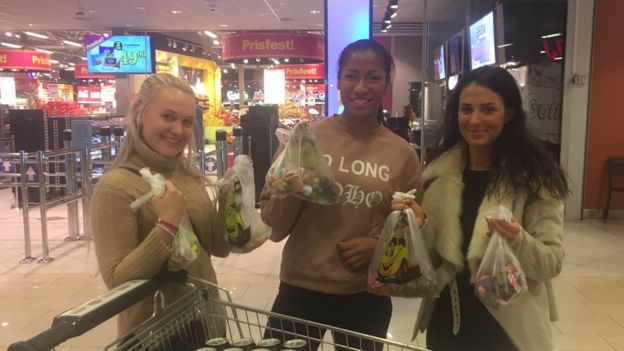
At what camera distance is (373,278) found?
1495 mm

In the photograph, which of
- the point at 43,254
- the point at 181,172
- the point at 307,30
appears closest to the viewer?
the point at 181,172

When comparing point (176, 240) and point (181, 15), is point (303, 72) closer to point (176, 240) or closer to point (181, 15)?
point (181, 15)

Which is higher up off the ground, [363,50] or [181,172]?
Answer: [363,50]

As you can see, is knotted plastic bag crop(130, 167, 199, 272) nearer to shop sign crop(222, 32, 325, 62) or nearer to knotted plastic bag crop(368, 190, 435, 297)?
knotted plastic bag crop(368, 190, 435, 297)

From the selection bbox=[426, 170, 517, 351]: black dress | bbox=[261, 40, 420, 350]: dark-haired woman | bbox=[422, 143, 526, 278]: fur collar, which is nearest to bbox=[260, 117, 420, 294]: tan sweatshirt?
bbox=[261, 40, 420, 350]: dark-haired woman

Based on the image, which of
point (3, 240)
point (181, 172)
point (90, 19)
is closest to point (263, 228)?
point (181, 172)

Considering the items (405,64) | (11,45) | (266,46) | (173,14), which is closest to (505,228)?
(173,14)

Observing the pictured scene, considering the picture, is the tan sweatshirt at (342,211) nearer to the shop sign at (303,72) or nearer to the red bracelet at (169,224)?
the red bracelet at (169,224)

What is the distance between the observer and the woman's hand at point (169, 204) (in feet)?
4.22

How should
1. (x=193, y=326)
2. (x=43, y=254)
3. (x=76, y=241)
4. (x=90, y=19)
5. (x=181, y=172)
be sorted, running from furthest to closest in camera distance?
(x=90, y=19) → (x=76, y=241) → (x=43, y=254) → (x=181, y=172) → (x=193, y=326)

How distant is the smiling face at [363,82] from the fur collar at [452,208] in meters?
0.29

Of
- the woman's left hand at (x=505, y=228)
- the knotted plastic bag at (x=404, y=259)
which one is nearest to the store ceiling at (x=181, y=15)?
the knotted plastic bag at (x=404, y=259)

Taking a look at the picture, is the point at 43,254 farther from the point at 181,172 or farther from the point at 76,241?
the point at 181,172

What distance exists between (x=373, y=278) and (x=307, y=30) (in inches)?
564
